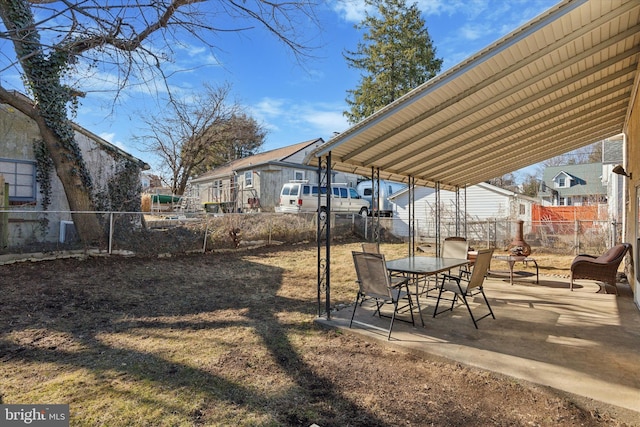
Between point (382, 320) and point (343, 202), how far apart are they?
14.0 meters

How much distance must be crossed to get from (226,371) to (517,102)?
4.91m

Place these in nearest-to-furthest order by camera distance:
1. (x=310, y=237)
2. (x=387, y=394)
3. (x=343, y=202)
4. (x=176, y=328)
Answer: (x=387, y=394), (x=176, y=328), (x=310, y=237), (x=343, y=202)

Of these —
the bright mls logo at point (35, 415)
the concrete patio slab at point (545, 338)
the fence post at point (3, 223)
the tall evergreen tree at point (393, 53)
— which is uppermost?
the tall evergreen tree at point (393, 53)

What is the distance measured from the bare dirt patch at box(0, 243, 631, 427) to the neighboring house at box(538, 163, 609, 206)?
109ft

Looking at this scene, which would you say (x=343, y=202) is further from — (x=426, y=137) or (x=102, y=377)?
(x=102, y=377)

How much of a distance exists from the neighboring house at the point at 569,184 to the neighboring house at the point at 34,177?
1282 inches

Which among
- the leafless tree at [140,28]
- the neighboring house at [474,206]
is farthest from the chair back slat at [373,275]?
the neighboring house at [474,206]

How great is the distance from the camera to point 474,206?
1881cm

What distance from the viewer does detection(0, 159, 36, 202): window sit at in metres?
9.81

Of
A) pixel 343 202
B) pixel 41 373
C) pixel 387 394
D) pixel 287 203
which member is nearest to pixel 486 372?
pixel 387 394

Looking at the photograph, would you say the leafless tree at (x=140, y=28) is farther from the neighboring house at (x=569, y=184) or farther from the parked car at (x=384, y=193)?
the neighboring house at (x=569, y=184)

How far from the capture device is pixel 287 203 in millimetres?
17062

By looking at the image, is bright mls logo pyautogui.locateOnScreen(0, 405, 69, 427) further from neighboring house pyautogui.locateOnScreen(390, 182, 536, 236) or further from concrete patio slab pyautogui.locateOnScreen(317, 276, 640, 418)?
neighboring house pyautogui.locateOnScreen(390, 182, 536, 236)

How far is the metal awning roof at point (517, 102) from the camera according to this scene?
3207mm
